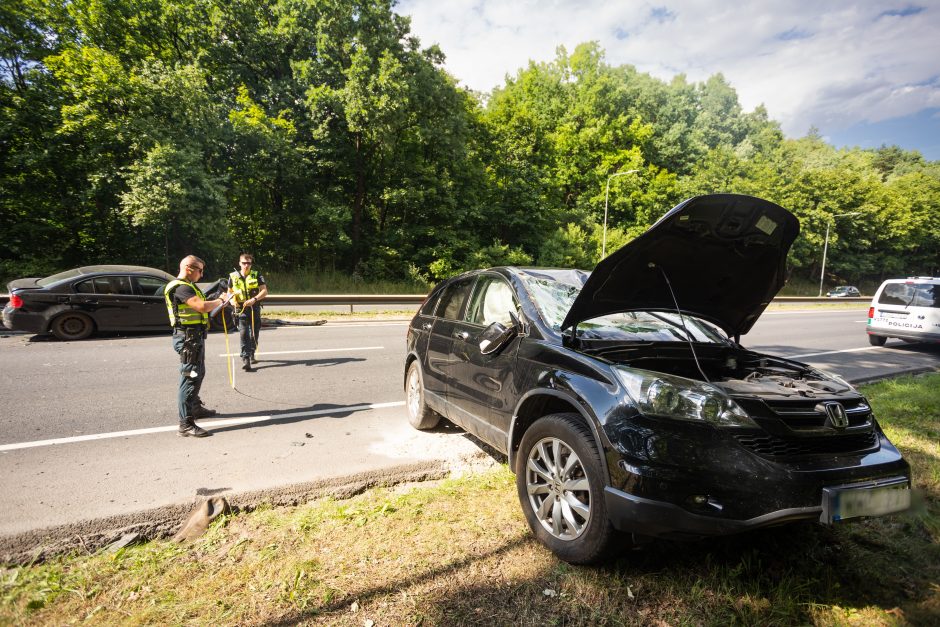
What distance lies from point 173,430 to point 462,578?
12.1 ft

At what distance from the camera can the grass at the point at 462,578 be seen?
217 centimetres

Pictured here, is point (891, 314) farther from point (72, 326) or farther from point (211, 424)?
point (72, 326)

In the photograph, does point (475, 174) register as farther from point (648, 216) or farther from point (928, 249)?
point (928, 249)

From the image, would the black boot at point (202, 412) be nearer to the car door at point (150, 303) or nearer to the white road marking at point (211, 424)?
the white road marking at point (211, 424)

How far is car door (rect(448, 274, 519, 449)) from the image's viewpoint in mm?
3283

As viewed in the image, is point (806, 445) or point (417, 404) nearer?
point (806, 445)

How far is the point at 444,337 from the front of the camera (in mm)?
4309

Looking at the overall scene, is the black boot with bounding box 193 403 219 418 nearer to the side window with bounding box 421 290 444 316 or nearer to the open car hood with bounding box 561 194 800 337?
the side window with bounding box 421 290 444 316

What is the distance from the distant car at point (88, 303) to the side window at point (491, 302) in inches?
357

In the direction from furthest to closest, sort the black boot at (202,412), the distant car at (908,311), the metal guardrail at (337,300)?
the metal guardrail at (337,300) < the distant car at (908,311) < the black boot at (202,412)

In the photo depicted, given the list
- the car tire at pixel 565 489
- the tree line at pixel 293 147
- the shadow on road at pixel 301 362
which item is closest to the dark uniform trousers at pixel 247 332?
the shadow on road at pixel 301 362

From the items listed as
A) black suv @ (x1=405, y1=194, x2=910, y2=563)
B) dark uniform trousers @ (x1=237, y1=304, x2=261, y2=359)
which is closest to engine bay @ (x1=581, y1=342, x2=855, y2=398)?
black suv @ (x1=405, y1=194, x2=910, y2=563)

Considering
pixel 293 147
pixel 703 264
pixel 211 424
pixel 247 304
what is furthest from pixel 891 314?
pixel 293 147

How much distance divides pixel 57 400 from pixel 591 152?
34.5 metres
